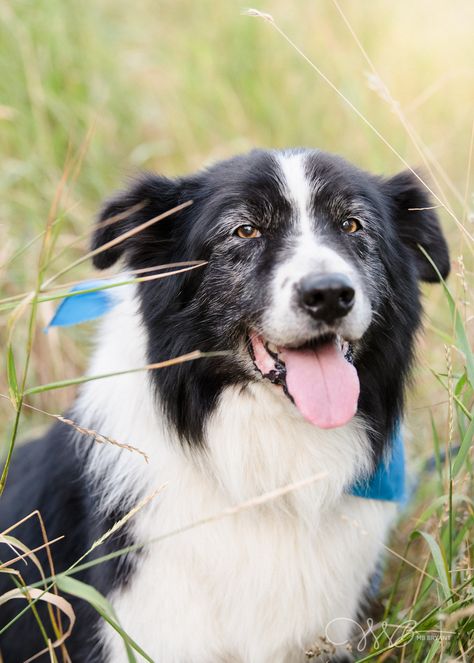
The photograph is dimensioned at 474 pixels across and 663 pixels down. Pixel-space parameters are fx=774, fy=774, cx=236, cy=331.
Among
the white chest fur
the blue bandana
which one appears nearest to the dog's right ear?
the blue bandana

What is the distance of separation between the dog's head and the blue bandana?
0.61 ft

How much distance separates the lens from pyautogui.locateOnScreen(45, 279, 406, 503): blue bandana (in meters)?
2.94

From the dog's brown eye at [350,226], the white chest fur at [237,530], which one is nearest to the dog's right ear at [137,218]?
the white chest fur at [237,530]

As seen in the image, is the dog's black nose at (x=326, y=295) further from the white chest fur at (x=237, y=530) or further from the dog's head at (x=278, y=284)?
the white chest fur at (x=237, y=530)

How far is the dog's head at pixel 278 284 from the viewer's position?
251cm

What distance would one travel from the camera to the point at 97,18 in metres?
6.55

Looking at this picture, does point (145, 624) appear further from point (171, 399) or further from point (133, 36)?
point (133, 36)

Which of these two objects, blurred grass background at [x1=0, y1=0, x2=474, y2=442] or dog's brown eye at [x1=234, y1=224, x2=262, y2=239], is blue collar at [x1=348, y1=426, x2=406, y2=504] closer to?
dog's brown eye at [x1=234, y1=224, x2=262, y2=239]

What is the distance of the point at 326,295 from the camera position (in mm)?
2383

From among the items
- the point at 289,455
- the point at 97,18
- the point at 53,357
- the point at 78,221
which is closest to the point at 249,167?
the point at 289,455

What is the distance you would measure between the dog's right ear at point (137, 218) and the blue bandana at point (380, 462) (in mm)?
140

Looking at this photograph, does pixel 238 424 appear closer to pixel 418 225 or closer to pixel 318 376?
pixel 318 376

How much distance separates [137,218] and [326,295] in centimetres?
95

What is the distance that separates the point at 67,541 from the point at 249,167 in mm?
1579
